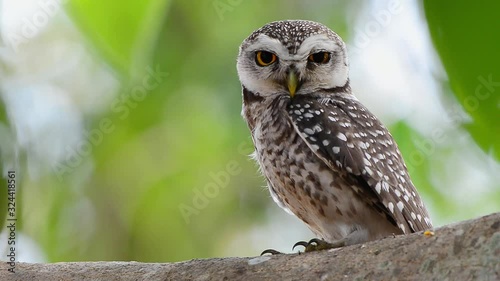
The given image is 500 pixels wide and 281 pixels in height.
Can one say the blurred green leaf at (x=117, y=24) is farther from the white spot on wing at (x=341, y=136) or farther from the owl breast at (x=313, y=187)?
the white spot on wing at (x=341, y=136)

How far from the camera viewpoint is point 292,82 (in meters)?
3.64

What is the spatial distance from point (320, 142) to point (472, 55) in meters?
2.28

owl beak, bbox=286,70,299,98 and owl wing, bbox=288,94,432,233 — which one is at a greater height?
owl beak, bbox=286,70,299,98

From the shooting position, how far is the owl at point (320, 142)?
3.26 m

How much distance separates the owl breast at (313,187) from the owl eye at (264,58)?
411 millimetres

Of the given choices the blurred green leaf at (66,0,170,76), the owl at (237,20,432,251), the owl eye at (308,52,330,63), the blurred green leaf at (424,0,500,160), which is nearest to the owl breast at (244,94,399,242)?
the owl at (237,20,432,251)

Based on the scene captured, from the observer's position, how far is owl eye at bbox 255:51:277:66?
3830 mm

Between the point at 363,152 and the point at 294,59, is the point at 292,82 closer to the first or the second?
the point at 294,59

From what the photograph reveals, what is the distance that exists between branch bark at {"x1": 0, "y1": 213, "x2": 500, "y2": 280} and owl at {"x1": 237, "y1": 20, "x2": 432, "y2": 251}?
22.3 inches

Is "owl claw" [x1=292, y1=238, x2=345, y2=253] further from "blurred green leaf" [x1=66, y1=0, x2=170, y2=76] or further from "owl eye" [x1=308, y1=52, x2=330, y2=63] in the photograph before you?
"blurred green leaf" [x1=66, y1=0, x2=170, y2=76]

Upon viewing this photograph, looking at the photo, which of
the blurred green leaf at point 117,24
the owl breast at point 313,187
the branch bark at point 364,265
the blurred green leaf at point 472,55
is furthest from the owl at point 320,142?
the blurred green leaf at point 472,55

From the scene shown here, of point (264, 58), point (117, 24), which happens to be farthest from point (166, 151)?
point (117, 24)

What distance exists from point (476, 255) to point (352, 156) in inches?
61.1

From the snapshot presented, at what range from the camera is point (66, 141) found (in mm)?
3875
